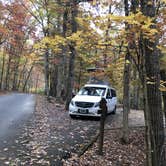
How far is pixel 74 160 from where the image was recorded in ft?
25.5

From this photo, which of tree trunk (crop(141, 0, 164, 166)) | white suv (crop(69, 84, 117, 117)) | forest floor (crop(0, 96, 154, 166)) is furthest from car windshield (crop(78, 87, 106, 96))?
tree trunk (crop(141, 0, 164, 166))

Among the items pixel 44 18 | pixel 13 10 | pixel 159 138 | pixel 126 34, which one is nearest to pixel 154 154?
pixel 159 138

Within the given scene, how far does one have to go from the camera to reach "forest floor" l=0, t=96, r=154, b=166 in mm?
7613

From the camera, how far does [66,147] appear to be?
8.88m

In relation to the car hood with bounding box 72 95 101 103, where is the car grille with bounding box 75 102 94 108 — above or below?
below

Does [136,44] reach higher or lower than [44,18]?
lower

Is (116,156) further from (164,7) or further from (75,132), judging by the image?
(164,7)

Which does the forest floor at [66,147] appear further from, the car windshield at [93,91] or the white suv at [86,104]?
the car windshield at [93,91]

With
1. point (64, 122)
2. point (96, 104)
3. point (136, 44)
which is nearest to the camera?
point (136, 44)

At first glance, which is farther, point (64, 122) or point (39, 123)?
point (64, 122)

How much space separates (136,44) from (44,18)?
18547 millimetres

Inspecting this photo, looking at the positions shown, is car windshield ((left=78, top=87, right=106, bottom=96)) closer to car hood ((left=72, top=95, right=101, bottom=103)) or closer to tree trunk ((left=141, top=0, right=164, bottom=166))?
car hood ((left=72, top=95, right=101, bottom=103))

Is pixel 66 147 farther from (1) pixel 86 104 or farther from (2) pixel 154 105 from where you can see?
(1) pixel 86 104

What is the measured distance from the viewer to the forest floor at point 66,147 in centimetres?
761
